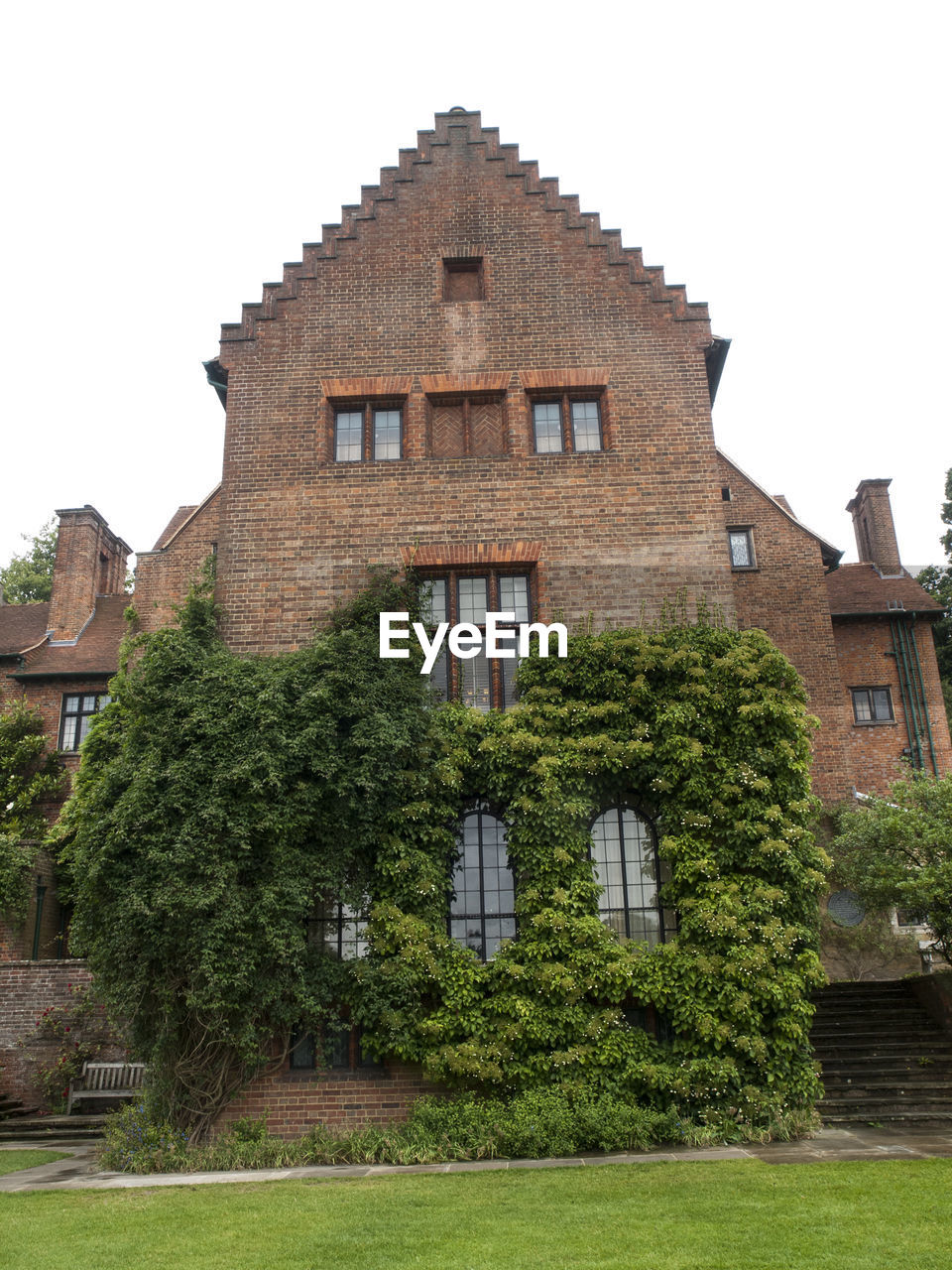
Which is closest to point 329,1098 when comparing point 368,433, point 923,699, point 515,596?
point 515,596

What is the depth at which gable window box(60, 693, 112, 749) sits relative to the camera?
2786 centimetres

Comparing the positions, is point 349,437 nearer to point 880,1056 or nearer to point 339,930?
point 339,930

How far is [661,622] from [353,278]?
26.3 feet

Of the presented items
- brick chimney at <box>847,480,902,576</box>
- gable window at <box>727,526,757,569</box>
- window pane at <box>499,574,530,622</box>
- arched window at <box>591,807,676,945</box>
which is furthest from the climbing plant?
brick chimney at <box>847,480,902,576</box>

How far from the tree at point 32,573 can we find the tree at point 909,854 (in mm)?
33052

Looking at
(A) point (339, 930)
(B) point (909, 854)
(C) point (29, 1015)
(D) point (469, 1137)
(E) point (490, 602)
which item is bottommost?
(D) point (469, 1137)

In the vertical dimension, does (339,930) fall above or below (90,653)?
below

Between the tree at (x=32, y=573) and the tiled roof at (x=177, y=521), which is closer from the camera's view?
the tiled roof at (x=177, y=521)

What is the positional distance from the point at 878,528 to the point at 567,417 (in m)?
16.6

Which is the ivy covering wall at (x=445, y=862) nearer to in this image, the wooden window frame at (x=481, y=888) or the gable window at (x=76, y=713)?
the wooden window frame at (x=481, y=888)

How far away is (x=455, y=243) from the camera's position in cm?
1823

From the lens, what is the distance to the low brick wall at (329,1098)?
45.0 ft

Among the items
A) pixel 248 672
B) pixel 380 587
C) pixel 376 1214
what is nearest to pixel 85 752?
pixel 248 672

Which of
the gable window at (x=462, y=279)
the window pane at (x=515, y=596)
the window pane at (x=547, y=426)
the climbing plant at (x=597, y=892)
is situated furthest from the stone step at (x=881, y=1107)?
the gable window at (x=462, y=279)
